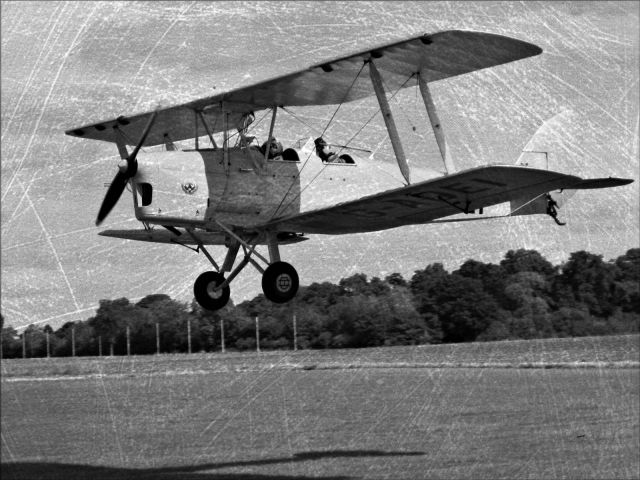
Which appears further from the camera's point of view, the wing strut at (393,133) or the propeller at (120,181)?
the wing strut at (393,133)

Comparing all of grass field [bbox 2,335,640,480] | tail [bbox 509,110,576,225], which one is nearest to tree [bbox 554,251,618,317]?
grass field [bbox 2,335,640,480]

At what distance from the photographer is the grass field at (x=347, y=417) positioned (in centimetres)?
7850

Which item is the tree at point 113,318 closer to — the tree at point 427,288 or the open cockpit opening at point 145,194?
the open cockpit opening at point 145,194

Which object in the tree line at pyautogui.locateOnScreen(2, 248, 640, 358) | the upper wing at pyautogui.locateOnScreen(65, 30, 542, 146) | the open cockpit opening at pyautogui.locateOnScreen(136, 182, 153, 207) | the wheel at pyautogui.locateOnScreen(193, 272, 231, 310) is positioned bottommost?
the tree line at pyautogui.locateOnScreen(2, 248, 640, 358)

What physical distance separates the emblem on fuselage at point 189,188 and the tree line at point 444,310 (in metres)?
34.1

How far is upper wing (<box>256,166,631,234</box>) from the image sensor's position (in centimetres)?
1611

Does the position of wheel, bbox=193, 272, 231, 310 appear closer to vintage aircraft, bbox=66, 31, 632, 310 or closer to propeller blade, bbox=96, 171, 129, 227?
vintage aircraft, bbox=66, 31, 632, 310

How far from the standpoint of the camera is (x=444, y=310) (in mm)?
72625

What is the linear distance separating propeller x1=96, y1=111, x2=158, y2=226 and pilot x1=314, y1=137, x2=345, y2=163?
3.00 meters

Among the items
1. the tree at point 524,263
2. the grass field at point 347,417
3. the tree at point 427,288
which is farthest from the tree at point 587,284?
the grass field at point 347,417

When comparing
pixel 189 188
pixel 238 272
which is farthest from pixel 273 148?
pixel 238 272

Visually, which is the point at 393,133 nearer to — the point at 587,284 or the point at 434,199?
the point at 434,199

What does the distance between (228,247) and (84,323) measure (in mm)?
34756

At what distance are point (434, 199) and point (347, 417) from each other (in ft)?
316
